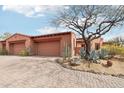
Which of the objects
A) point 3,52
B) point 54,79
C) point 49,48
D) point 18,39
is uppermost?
point 18,39

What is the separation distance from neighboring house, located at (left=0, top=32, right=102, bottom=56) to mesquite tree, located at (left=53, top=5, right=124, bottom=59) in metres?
2.36

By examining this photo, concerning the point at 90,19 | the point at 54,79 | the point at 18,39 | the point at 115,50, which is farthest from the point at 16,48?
the point at 54,79

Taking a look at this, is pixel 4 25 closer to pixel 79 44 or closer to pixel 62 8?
pixel 62 8

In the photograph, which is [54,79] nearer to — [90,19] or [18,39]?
[90,19]

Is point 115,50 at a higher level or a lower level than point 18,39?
lower

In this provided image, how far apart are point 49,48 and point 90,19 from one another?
20.5 ft

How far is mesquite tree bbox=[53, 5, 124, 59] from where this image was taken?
47.8 feet

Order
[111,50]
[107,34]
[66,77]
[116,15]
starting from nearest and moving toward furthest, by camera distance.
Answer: [66,77] < [116,15] < [107,34] < [111,50]

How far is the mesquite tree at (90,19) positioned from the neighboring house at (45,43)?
2.36 meters

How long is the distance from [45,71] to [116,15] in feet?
24.7

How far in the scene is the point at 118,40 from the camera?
2034cm

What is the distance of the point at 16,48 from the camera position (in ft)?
73.9
